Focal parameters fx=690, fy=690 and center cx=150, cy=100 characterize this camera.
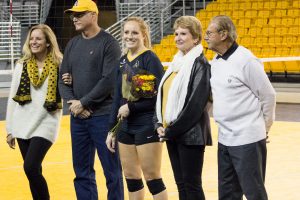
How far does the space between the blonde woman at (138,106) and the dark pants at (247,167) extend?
2.41ft

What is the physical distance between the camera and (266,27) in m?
18.8

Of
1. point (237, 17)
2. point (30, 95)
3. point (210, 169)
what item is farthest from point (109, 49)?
point (237, 17)

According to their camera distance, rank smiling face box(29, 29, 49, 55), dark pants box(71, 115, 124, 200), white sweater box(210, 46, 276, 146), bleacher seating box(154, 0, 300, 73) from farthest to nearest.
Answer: bleacher seating box(154, 0, 300, 73)
smiling face box(29, 29, 49, 55)
dark pants box(71, 115, 124, 200)
white sweater box(210, 46, 276, 146)

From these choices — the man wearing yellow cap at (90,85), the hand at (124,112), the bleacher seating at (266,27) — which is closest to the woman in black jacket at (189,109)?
the hand at (124,112)

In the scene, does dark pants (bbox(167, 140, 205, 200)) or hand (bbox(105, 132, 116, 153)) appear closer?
dark pants (bbox(167, 140, 205, 200))

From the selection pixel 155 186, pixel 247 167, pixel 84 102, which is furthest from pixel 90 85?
pixel 247 167

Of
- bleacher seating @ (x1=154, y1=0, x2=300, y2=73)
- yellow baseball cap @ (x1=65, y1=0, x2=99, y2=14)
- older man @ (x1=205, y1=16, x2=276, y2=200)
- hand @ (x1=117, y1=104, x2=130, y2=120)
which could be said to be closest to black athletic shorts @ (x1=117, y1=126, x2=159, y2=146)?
hand @ (x1=117, y1=104, x2=130, y2=120)

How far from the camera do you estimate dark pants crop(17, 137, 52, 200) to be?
5.85 m

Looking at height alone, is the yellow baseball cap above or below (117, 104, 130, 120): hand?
above

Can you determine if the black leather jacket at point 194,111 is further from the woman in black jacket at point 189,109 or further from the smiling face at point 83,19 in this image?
the smiling face at point 83,19

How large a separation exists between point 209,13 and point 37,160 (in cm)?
1512

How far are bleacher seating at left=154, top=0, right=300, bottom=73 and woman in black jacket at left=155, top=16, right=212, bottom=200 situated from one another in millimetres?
12555

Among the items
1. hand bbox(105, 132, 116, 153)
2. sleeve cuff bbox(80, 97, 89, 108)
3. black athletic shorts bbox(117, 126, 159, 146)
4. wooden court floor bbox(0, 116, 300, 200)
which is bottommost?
wooden court floor bbox(0, 116, 300, 200)

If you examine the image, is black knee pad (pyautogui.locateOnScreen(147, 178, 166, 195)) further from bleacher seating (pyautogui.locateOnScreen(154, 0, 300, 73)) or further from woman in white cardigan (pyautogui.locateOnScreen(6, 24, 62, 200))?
bleacher seating (pyautogui.locateOnScreen(154, 0, 300, 73))
